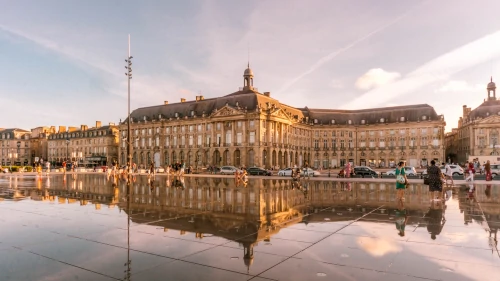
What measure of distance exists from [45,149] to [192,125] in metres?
78.4

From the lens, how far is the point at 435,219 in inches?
404

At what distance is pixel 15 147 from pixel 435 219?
497ft

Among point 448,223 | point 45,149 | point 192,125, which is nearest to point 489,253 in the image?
point 448,223

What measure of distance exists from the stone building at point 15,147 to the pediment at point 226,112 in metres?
91.3

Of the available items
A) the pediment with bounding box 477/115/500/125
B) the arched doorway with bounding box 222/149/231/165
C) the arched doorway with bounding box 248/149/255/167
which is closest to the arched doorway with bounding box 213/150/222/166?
the arched doorway with bounding box 222/149/231/165

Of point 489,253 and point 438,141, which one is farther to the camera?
point 438,141

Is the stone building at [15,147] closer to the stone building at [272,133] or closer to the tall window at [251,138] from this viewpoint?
the stone building at [272,133]

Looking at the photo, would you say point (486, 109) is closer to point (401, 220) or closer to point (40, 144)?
point (401, 220)

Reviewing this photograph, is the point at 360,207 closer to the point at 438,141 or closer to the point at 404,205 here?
the point at 404,205

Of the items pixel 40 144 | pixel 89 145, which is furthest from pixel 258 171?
pixel 40 144

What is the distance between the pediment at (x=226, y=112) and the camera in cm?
7612

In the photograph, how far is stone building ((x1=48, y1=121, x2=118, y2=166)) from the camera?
10831cm

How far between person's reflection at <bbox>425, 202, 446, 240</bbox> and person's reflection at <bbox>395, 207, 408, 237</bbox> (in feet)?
2.01

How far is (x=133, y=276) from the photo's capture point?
17.5 feet
